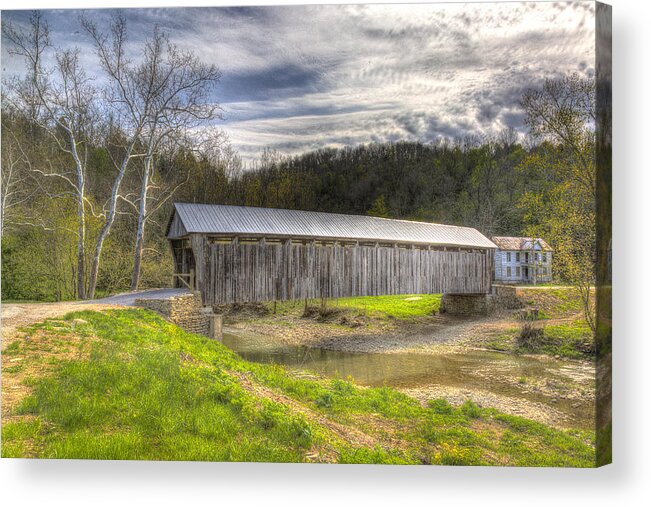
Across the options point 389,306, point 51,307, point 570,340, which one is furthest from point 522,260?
point 51,307

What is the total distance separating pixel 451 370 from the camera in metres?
6.31

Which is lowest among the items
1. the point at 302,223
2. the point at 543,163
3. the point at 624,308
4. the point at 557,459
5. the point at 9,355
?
the point at 557,459

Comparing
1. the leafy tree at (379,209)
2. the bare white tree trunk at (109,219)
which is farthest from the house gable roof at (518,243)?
the bare white tree trunk at (109,219)

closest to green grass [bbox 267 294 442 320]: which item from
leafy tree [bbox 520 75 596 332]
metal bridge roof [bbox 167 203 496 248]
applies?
metal bridge roof [bbox 167 203 496 248]

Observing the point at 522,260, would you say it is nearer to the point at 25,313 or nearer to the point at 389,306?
the point at 389,306

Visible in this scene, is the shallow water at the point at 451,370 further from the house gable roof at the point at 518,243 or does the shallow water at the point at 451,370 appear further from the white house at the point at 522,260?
the house gable roof at the point at 518,243

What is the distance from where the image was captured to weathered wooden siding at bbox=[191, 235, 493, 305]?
262 inches

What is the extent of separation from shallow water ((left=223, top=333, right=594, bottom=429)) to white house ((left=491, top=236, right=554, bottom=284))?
127 centimetres

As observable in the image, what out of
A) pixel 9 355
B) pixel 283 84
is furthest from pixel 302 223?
pixel 9 355

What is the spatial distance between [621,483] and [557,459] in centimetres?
76

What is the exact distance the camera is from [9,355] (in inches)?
177

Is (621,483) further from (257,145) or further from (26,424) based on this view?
(26,424)

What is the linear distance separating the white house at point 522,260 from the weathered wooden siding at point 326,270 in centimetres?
34

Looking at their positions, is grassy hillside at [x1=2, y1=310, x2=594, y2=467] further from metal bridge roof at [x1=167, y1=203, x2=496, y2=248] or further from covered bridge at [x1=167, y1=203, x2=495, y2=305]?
metal bridge roof at [x1=167, y1=203, x2=496, y2=248]
